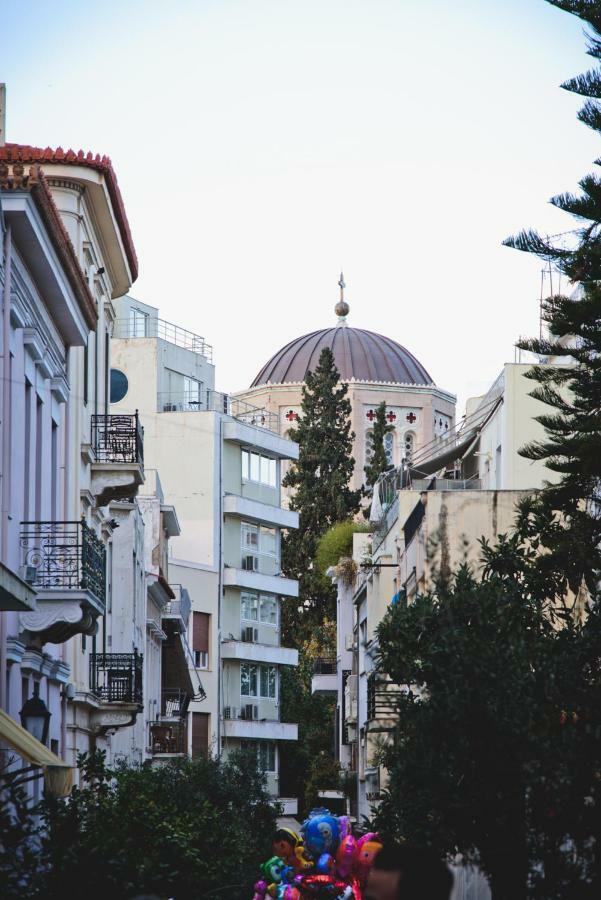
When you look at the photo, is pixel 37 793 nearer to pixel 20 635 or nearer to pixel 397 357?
pixel 20 635

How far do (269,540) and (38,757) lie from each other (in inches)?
1886

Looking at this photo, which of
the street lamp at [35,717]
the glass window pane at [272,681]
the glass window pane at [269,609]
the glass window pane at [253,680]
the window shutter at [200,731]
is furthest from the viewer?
the glass window pane at [269,609]

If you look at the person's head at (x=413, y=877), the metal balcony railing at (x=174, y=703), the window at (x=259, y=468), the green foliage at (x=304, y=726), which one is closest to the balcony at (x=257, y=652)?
the green foliage at (x=304, y=726)

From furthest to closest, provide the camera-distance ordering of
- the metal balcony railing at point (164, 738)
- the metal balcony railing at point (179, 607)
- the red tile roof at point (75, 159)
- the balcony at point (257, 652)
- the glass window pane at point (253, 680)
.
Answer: the glass window pane at point (253, 680) → the balcony at point (257, 652) → the metal balcony railing at point (179, 607) → the metal balcony railing at point (164, 738) → the red tile roof at point (75, 159)

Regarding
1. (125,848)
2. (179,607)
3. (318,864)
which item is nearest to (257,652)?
(179,607)

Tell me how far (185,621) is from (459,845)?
34.7 meters

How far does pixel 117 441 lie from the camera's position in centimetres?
2320

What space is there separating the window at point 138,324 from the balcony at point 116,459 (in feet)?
111

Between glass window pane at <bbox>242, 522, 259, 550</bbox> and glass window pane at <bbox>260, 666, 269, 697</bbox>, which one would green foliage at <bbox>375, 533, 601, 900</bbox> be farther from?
glass window pane at <bbox>260, 666, 269, 697</bbox>

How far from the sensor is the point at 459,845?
11.1 m

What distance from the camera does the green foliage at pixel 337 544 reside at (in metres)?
59.7

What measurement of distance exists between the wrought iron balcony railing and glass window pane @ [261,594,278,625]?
3363 centimetres

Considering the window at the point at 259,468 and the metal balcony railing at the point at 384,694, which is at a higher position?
the window at the point at 259,468

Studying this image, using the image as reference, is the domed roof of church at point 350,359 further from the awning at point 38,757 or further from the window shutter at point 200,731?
the awning at point 38,757
